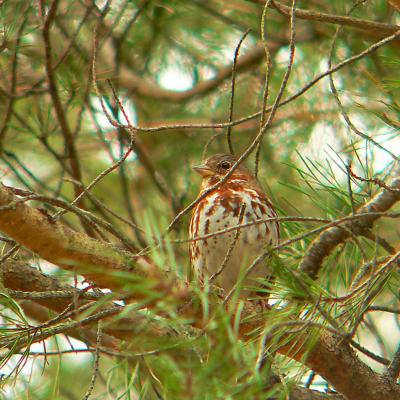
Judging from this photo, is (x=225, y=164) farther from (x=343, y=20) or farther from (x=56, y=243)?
(x=56, y=243)

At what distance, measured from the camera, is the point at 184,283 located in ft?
8.46

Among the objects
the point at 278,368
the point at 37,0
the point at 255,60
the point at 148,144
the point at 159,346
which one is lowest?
the point at 159,346

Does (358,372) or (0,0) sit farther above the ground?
(0,0)

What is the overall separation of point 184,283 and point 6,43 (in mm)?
1955

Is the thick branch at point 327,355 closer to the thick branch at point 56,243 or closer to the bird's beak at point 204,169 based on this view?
the thick branch at point 56,243

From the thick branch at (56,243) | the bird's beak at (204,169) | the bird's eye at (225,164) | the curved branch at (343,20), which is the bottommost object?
the thick branch at (56,243)

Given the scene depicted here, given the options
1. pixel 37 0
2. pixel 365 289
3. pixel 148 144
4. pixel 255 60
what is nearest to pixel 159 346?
pixel 365 289

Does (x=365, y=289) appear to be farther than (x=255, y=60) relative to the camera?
No

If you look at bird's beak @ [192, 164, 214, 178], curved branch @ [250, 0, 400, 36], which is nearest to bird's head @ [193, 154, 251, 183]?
bird's beak @ [192, 164, 214, 178]

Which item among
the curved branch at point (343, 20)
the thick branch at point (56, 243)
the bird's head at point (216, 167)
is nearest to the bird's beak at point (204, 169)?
the bird's head at point (216, 167)

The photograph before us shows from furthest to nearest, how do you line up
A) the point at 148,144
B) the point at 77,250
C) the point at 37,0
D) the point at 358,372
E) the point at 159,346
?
1. the point at 148,144
2. the point at 37,0
3. the point at 358,372
4. the point at 77,250
5. the point at 159,346

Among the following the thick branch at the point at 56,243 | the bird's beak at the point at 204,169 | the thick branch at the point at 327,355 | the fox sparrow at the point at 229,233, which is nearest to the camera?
the thick branch at the point at 56,243

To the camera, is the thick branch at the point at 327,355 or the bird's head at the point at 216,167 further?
the bird's head at the point at 216,167

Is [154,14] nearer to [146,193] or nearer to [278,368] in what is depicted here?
[146,193]
